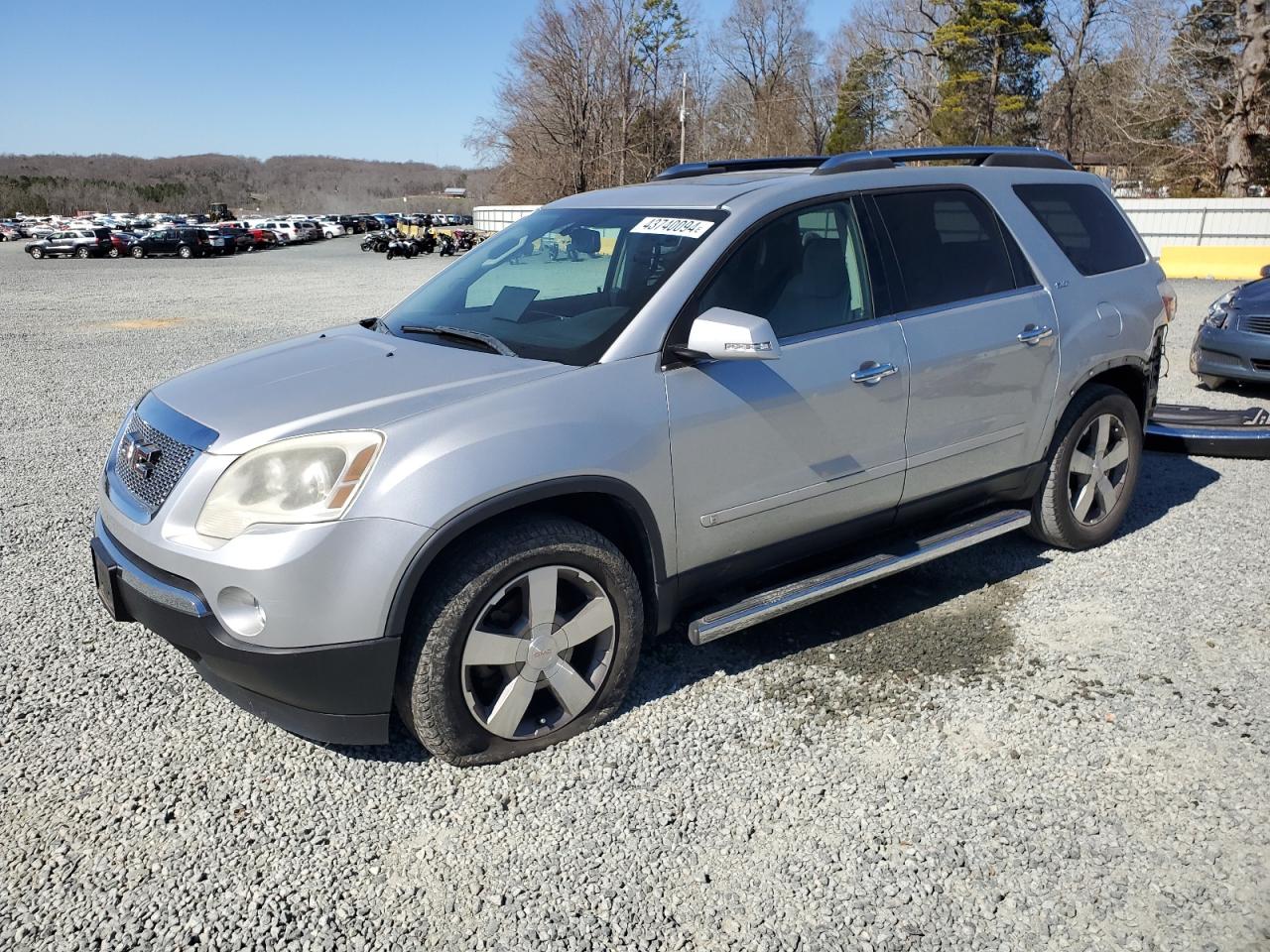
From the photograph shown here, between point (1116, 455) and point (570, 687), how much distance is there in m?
3.21

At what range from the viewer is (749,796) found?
2.99m

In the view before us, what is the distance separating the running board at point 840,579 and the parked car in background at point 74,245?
4516 centimetres

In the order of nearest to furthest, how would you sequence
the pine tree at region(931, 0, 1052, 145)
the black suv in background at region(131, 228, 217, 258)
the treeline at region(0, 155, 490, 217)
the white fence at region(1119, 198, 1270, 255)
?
the white fence at region(1119, 198, 1270, 255)
the black suv in background at region(131, 228, 217, 258)
the pine tree at region(931, 0, 1052, 145)
the treeline at region(0, 155, 490, 217)

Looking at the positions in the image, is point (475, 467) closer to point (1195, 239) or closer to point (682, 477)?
point (682, 477)

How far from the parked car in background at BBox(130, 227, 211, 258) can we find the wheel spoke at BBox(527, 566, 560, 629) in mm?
44606

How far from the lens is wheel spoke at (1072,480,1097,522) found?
15.6 feet

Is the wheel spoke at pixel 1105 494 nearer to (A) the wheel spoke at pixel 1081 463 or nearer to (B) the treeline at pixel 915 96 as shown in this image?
(A) the wheel spoke at pixel 1081 463

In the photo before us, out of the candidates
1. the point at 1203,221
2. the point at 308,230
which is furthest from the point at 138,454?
the point at 308,230

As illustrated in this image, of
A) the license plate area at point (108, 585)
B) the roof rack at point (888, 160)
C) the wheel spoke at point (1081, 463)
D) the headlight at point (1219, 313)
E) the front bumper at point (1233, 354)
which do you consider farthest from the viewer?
the headlight at point (1219, 313)

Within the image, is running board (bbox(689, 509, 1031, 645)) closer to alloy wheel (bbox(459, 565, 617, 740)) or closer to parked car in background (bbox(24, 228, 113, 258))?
alloy wheel (bbox(459, 565, 617, 740))

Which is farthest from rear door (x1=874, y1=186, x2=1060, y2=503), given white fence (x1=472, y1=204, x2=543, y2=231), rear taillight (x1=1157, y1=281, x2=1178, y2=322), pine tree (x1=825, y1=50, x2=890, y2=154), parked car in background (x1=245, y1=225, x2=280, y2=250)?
pine tree (x1=825, y1=50, x2=890, y2=154)

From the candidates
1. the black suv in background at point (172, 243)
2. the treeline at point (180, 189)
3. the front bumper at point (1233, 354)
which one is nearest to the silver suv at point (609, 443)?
the front bumper at point (1233, 354)

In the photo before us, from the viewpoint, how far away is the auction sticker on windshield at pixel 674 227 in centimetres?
352

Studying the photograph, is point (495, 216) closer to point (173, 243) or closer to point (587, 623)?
point (173, 243)
